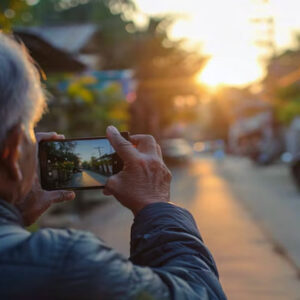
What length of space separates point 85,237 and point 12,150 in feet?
0.70

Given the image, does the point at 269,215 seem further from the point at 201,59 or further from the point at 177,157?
the point at 177,157

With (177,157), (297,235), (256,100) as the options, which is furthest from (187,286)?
(256,100)

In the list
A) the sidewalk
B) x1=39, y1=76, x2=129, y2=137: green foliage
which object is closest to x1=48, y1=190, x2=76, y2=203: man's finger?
the sidewalk

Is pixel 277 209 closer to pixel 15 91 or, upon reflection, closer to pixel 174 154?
pixel 15 91

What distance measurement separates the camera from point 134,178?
127cm

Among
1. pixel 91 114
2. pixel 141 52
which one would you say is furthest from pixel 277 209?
pixel 141 52

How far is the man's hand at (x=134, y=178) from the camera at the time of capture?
1261 mm

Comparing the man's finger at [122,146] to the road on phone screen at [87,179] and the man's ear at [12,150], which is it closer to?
the road on phone screen at [87,179]

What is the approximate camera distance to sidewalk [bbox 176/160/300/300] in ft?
15.7

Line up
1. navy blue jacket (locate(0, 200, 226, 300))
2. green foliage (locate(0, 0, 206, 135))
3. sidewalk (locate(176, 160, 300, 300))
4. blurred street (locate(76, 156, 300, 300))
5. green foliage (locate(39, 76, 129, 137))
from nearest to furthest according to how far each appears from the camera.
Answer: navy blue jacket (locate(0, 200, 226, 300)), sidewalk (locate(176, 160, 300, 300)), blurred street (locate(76, 156, 300, 300)), green foliage (locate(39, 76, 129, 137)), green foliage (locate(0, 0, 206, 135))

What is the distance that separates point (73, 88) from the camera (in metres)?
8.80

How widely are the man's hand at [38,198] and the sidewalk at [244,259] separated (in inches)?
136

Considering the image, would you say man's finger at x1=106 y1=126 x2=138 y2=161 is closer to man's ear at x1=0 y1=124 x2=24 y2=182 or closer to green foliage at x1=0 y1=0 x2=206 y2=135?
man's ear at x1=0 y1=124 x2=24 y2=182

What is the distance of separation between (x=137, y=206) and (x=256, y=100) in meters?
46.0
